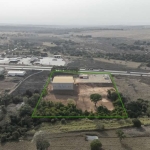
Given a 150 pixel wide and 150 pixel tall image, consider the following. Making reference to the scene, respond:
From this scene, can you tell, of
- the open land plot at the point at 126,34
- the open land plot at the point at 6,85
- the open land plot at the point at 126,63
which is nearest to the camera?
the open land plot at the point at 6,85

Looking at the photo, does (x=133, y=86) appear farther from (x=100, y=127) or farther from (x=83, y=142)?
(x=83, y=142)

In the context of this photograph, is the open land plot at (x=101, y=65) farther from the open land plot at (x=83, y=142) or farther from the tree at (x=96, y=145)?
the tree at (x=96, y=145)

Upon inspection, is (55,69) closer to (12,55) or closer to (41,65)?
(41,65)

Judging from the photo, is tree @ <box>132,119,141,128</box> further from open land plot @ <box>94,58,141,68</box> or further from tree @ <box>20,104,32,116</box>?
open land plot @ <box>94,58,141,68</box>

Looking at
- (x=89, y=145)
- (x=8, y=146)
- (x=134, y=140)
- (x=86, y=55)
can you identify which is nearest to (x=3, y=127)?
(x=8, y=146)

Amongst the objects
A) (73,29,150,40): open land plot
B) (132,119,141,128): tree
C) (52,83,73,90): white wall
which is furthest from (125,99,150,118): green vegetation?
(73,29,150,40): open land plot

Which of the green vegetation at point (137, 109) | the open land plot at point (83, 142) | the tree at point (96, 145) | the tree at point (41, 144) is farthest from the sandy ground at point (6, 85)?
the tree at point (96, 145)

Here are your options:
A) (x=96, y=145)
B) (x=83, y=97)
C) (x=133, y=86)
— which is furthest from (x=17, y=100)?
(x=133, y=86)
